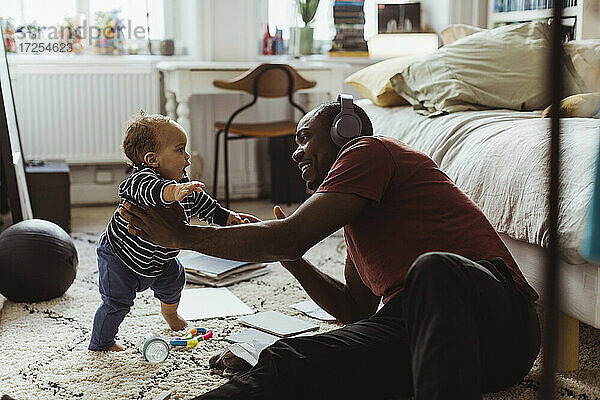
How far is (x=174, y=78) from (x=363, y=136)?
2.40 metres

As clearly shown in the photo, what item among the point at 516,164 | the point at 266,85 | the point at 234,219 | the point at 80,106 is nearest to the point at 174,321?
the point at 234,219

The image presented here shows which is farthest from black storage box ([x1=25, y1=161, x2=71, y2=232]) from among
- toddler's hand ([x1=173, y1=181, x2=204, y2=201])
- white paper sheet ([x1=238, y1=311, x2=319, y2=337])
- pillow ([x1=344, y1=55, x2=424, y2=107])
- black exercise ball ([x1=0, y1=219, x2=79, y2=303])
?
toddler's hand ([x1=173, y1=181, x2=204, y2=201])

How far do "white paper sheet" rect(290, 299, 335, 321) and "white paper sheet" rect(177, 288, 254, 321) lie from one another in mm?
152

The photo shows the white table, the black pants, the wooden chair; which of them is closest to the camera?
the black pants

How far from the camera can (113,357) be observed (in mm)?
1979

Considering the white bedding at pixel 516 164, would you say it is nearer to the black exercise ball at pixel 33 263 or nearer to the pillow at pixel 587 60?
the pillow at pixel 587 60

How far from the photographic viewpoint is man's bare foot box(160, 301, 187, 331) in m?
2.17

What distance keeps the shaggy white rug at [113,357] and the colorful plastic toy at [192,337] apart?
0.08 feet

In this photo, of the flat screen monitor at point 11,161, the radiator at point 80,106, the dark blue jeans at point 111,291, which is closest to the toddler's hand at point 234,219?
the dark blue jeans at point 111,291

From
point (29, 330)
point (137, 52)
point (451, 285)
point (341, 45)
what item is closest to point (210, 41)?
point (137, 52)

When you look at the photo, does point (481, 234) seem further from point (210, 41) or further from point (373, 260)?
point (210, 41)

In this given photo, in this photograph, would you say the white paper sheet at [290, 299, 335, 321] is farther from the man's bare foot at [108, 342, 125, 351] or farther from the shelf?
the shelf

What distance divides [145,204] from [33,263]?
2.62 feet

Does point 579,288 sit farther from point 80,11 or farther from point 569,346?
point 80,11
